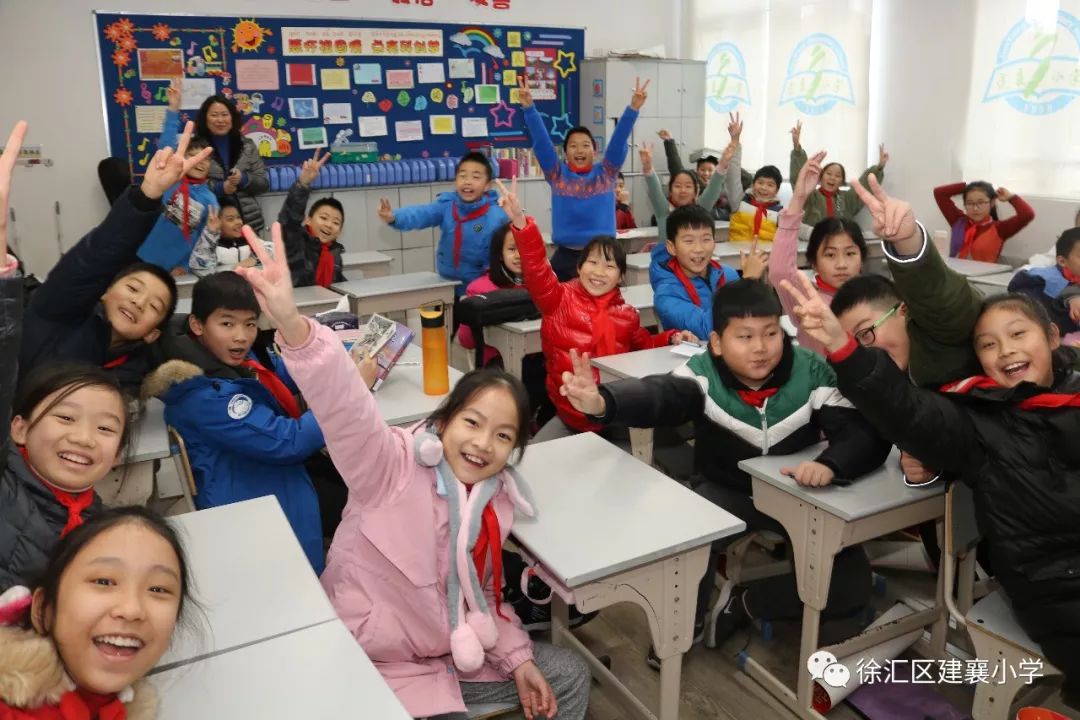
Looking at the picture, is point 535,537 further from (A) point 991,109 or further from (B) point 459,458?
(A) point 991,109

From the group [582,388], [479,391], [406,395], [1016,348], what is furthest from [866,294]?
[406,395]

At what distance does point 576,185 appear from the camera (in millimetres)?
4961

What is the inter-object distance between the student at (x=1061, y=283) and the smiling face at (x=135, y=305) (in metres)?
3.23

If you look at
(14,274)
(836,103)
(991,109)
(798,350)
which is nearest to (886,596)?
(798,350)

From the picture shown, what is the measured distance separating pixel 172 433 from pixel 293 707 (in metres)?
1.18

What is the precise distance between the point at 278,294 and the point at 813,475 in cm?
128

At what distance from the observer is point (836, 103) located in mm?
6844

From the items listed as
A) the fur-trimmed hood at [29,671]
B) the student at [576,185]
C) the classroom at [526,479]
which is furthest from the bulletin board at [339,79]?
the fur-trimmed hood at [29,671]

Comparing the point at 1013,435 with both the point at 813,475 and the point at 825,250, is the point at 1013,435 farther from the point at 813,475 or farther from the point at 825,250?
the point at 825,250

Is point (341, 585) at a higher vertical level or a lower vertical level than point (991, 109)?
lower

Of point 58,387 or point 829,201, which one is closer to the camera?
point 58,387

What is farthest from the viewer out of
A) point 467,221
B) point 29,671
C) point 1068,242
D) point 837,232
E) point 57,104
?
point 57,104

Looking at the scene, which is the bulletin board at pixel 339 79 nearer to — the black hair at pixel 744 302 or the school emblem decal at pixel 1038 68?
the school emblem decal at pixel 1038 68

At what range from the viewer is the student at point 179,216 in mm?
3973
